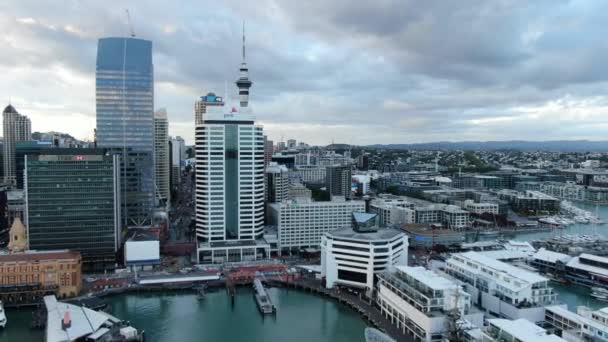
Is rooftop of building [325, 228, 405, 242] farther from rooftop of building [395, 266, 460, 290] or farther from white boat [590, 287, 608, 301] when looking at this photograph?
white boat [590, 287, 608, 301]

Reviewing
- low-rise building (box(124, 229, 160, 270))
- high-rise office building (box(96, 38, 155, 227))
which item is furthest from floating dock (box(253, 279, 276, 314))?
high-rise office building (box(96, 38, 155, 227))

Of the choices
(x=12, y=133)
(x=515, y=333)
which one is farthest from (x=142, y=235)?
(x=12, y=133)

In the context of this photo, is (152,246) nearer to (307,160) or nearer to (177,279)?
(177,279)

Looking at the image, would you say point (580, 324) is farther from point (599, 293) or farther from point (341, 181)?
point (341, 181)

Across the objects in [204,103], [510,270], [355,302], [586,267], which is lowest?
[355,302]

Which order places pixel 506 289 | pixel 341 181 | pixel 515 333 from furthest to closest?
pixel 341 181 < pixel 506 289 < pixel 515 333

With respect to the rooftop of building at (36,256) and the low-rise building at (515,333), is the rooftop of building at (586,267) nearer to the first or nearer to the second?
the low-rise building at (515,333)

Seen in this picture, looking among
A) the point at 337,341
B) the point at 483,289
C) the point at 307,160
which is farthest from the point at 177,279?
the point at 307,160
